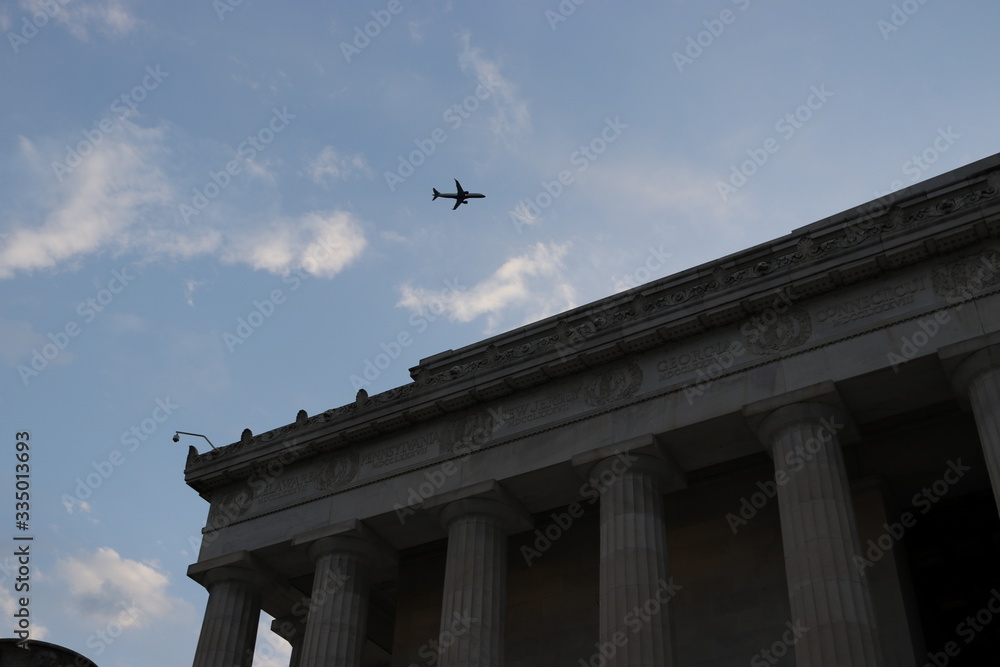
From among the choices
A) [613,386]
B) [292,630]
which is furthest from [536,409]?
[292,630]

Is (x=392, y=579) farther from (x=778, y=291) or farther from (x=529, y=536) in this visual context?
(x=778, y=291)

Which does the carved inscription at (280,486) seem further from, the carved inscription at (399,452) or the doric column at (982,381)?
the doric column at (982,381)

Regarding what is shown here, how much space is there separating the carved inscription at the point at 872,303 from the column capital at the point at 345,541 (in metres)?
16.4

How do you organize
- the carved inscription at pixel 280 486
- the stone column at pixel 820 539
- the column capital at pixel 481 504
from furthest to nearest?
the carved inscription at pixel 280 486 < the column capital at pixel 481 504 < the stone column at pixel 820 539

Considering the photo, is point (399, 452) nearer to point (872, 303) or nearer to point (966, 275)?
point (872, 303)

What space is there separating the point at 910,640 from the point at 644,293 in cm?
1480

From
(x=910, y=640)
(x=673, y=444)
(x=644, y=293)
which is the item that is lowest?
(x=910, y=640)

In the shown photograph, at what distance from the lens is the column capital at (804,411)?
31.5 meters

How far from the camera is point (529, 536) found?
1587 inches

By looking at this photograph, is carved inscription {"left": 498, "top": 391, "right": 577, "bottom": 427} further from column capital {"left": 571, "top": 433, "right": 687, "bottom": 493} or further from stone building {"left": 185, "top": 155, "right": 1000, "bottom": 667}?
column capital {"left": 571, "top": 433, "right": 687, "bottom": 493}

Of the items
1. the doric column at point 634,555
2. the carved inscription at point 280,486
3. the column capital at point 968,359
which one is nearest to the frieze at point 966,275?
the column capital at point 968,359

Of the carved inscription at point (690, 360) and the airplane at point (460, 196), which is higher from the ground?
the airplane at point (460, 196)

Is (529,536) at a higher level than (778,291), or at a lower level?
lower

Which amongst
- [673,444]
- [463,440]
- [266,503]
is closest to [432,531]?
[463,440]
